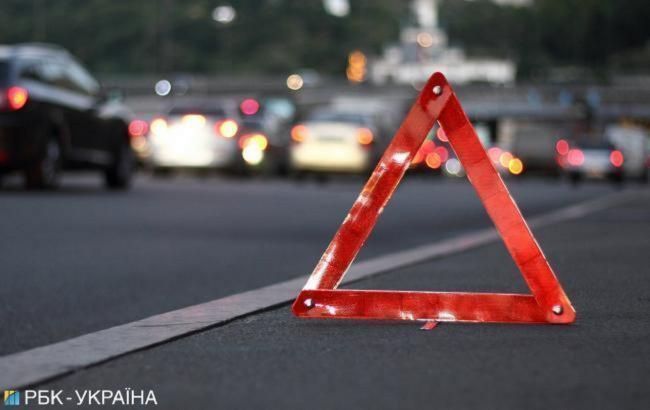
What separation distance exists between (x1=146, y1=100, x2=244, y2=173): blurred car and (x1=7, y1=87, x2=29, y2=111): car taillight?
34.8 ft

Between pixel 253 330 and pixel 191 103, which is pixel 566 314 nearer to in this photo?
pixel 253 330

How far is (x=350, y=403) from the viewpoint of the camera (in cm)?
544

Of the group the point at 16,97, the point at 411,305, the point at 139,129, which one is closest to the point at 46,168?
the point at 16,97

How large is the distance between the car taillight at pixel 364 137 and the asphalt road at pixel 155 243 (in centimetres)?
639

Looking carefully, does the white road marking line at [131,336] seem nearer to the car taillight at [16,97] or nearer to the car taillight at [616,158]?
the car taillight at [16,97]

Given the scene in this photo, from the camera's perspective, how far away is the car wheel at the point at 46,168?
22.4 meters

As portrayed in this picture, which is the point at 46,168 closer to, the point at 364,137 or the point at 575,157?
the point at 364,137

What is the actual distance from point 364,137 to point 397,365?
27.2 m

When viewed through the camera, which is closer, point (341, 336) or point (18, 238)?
point (341, 336)

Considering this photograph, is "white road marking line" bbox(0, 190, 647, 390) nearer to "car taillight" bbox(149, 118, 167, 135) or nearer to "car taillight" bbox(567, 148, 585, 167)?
"car taillight" bbox(149, 118, 167, 135)

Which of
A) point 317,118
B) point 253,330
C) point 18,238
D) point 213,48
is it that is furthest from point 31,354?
point 213,48

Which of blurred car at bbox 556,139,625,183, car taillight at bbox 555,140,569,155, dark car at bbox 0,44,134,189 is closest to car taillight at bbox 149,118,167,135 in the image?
dark car at bbox 0,44,134,189

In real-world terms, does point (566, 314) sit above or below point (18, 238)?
above

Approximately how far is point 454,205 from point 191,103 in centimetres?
1189
